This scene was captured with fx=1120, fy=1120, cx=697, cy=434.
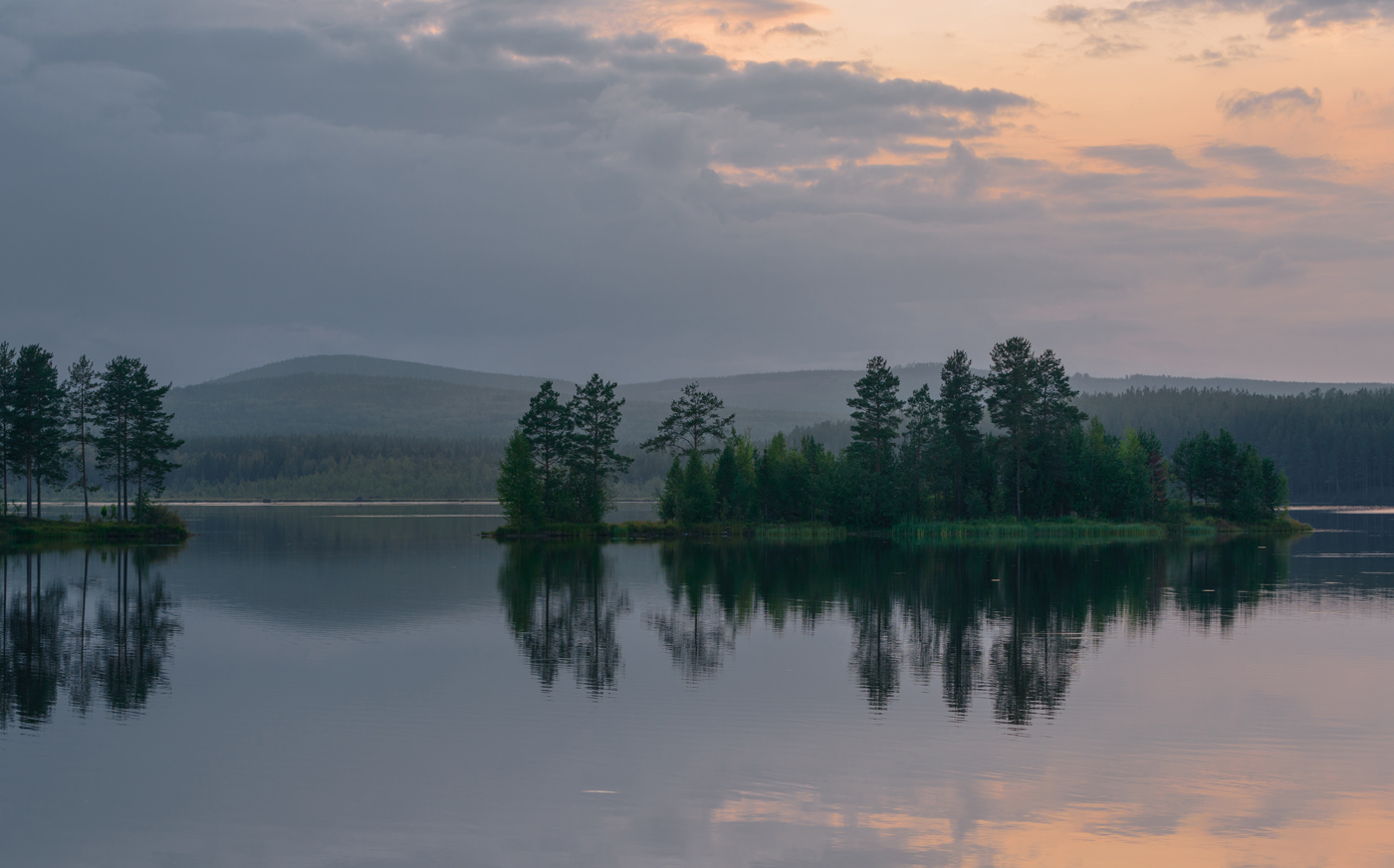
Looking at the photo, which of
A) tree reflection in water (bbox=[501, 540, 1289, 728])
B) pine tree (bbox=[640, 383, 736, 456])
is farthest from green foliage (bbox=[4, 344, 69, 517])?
pine tree (bbox=[640, 383, 736, 456])

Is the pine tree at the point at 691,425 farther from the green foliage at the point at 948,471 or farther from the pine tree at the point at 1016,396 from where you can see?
the pine tree at the point at 1016,396

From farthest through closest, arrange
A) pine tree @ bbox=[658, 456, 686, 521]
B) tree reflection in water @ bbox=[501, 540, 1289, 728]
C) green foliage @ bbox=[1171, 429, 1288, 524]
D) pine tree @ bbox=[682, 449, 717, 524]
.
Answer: green foliage @ bbox=[1171, 429, 1288, 524]
pine tree @ bbox=[658, 456, 686, 521]
pine tree @ bbox=[682, 449, 717, 524]
tree reflection in water @ bbox=[501, 540, 1289, 728]

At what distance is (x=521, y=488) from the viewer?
103m

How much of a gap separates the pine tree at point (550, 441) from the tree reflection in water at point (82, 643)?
47467mm

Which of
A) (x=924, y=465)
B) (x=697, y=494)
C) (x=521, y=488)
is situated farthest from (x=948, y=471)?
(x=521, y=488)

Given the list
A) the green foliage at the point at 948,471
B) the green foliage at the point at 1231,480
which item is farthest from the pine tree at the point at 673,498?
the green foliage at the point at 1231,480

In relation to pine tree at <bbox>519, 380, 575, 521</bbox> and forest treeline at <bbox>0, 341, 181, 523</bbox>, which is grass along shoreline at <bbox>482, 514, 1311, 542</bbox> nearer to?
pine tree at <bbox>519, 380, 575, 521</bbox>

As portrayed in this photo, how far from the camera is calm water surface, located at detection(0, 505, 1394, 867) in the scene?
1694 centimetres

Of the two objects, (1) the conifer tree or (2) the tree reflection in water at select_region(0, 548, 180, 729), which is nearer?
(2) the tree reflection in water at select_region(0, 548, 180, 729)

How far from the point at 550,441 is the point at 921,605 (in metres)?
64.9

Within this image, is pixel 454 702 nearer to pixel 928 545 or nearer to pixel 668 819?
pixel 668 819

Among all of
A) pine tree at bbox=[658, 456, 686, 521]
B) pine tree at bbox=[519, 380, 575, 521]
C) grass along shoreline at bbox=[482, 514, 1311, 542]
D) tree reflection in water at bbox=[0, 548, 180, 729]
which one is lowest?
grass along shoreline at bbox=[482, 514, 1311, 542]

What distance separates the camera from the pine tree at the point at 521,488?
339ft

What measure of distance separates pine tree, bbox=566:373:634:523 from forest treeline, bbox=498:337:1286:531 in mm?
1136
